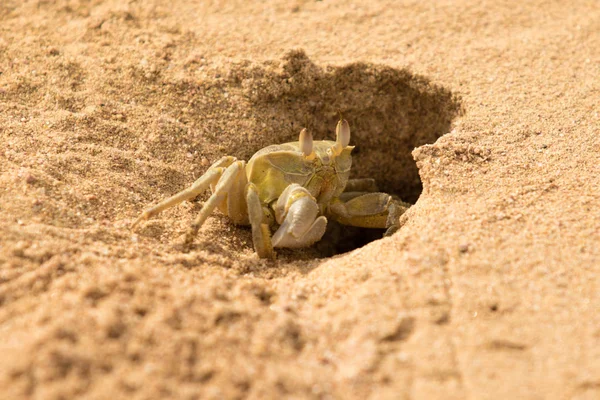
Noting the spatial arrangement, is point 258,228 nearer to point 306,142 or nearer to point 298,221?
point 298,221

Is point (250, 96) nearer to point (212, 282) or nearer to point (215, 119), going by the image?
point (215, 119)

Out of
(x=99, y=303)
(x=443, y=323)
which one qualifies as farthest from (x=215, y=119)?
Answer: (x=443, y=323)

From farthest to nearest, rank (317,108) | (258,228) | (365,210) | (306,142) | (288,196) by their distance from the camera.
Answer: (317,108)
(365,210)
(306,142)
(288,196)
(258,228)

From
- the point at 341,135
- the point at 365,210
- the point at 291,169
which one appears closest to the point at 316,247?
the point at 365,210

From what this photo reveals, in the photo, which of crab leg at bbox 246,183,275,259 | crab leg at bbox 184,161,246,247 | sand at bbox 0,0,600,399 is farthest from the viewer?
crab leg at bbox 246,183,275,259

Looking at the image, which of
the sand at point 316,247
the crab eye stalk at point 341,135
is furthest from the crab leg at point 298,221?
the crab eye stalk at point 341,135

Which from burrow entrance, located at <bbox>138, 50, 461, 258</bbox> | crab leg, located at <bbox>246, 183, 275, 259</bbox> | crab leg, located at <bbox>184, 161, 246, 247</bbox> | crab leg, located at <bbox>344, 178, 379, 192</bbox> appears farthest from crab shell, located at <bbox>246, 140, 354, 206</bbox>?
crab leg, located at <bbox>344, 178, 379, 192</bbox>

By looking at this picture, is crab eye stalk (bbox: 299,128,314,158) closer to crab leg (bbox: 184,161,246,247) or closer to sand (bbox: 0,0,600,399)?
crab leg (bbox: 184,161,246,247)

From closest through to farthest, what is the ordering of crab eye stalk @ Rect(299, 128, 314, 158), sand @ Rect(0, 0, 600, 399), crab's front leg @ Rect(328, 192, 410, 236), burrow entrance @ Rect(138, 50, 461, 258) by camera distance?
sand @ Rect(0, 0, 600, 399), crab eye stalk @ Rect(299, 128, 314, 158), crab's front leg @ Rect(328, 192, 410, 236), burrow entrance @ Rect(138, 50, 461, 258)
